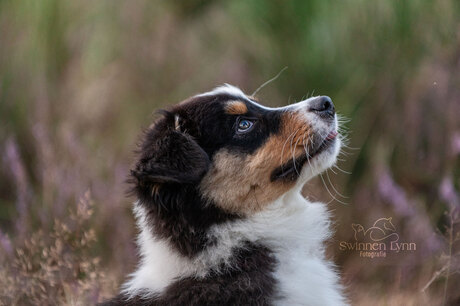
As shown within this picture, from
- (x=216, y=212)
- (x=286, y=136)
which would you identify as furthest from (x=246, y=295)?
(x=286, y=136)

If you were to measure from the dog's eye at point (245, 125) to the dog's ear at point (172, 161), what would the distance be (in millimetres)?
311

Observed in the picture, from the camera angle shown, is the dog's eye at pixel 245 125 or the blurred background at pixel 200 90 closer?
the dog's eye at pixel 245 125

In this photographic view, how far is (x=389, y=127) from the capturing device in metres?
6.19

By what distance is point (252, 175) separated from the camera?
374 cm

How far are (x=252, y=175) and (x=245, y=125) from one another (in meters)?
0.33

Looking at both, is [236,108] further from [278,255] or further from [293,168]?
[278,255]

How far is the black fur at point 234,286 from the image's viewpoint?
3.41m

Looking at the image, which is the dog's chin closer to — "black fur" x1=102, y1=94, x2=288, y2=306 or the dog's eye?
"black fur" x1=102, y1=94, x2=288, y2=306

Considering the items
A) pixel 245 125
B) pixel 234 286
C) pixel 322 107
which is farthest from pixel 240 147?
pixel 234 286

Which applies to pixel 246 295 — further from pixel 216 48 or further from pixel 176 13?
pixel 176 13

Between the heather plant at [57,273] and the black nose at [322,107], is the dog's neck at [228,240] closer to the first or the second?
the black nose at [322,107]

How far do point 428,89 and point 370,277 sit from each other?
73.3 inches

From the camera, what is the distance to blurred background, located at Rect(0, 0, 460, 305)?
16.5ft

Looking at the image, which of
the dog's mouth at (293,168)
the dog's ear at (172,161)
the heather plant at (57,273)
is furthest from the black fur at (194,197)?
the heather plant at (57,273)
